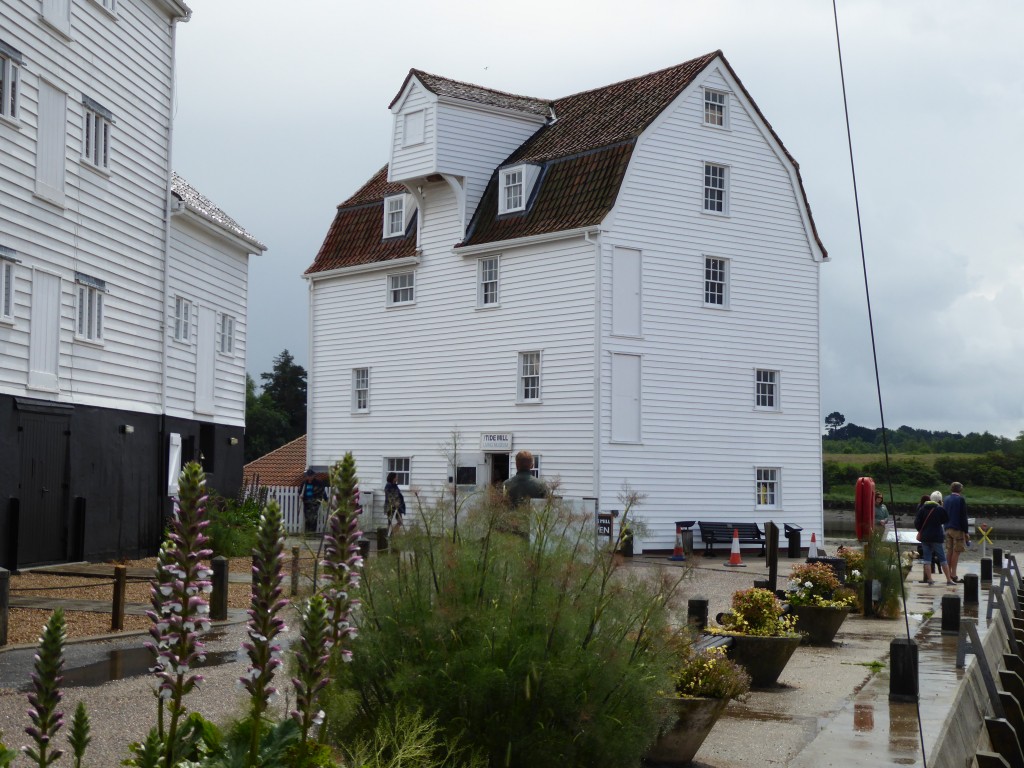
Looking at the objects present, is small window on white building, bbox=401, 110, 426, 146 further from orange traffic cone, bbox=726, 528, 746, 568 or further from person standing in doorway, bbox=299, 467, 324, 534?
orange traffic cone, bbox=726, 528, 746, 568

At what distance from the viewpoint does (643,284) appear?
3212 centimetres

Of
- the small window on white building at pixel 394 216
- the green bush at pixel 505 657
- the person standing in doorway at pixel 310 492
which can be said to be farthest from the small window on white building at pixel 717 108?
the green bush at pixel 505 657

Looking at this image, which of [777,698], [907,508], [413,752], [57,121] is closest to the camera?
[413,752]

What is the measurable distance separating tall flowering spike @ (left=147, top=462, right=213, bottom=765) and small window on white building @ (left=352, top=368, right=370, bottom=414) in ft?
114

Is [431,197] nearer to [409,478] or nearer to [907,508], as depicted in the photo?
[409,478]

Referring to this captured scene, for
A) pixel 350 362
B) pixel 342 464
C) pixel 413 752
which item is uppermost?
pixel 350 362

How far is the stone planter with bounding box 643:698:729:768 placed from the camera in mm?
8166

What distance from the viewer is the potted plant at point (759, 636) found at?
11.3m

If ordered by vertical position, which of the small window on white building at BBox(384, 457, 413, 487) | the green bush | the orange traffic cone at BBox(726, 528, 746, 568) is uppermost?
the small window on white building at BBox(384, 457, 413, 487)

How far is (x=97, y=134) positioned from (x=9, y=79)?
309 centimetres

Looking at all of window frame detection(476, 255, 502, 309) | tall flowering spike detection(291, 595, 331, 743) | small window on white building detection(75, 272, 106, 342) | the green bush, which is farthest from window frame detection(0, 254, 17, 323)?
window frame detection(476, 255, 502, 309)

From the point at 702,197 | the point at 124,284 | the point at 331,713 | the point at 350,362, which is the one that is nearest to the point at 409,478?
the point at 350,362

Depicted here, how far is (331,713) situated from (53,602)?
1152 cm

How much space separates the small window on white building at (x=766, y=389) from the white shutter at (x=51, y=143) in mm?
20252
